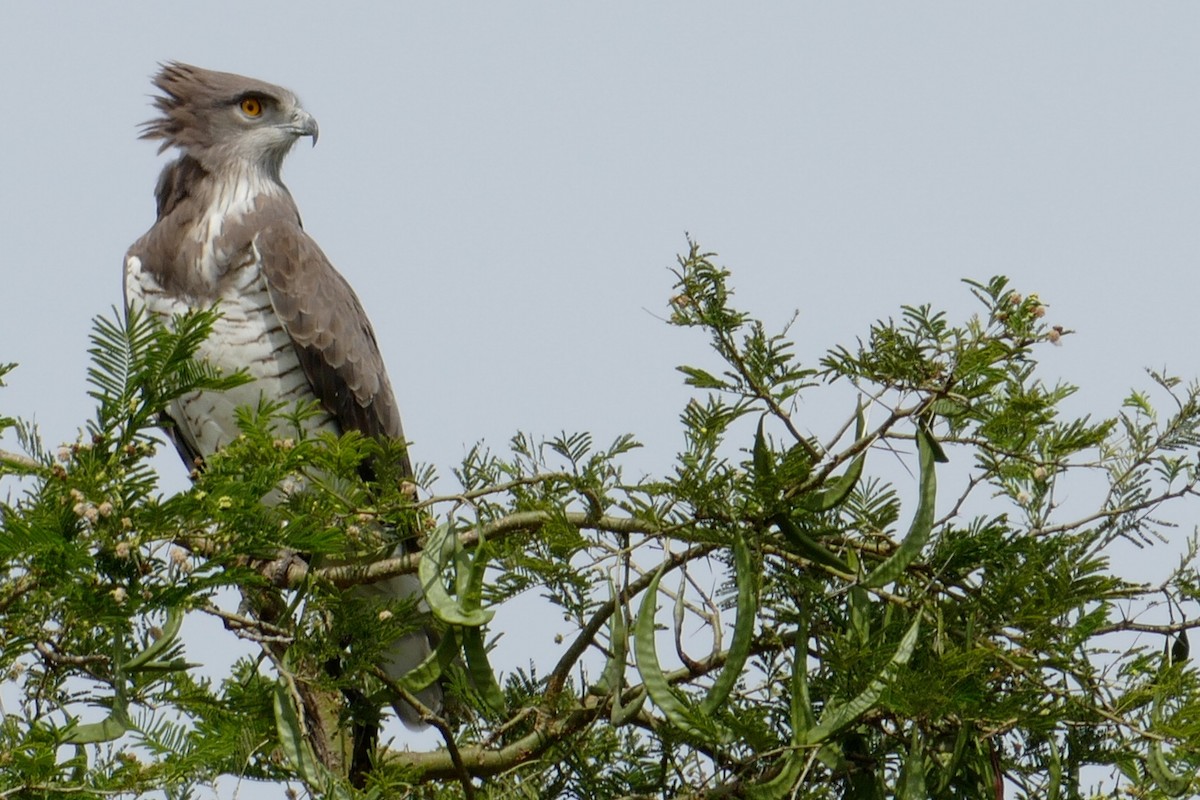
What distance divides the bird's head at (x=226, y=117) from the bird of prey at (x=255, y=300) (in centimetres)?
2

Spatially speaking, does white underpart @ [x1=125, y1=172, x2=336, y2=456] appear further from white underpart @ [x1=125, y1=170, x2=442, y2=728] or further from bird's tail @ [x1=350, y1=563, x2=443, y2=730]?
bird's tail @ [x1=350, y1=563, x2=443, y2=730]

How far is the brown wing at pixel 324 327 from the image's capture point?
233 inches

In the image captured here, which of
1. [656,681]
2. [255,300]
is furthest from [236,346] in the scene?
[656,681]

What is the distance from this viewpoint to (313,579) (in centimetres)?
324

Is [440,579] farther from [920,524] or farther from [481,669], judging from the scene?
[920,524]

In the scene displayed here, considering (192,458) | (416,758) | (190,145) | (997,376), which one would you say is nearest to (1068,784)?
(997,376)

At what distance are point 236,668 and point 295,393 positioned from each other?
229 centimetres

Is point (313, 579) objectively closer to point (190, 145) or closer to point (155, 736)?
point (155, 736)

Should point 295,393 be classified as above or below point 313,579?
above

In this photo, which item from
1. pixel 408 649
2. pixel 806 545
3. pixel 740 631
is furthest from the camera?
pixel 408 649

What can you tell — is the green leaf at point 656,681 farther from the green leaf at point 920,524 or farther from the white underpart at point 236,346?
the white underpart at point 236,346

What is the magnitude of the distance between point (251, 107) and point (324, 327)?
1.55 metres

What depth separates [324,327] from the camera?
5.97m

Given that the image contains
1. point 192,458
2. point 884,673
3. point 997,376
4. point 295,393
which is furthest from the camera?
point 192,458
